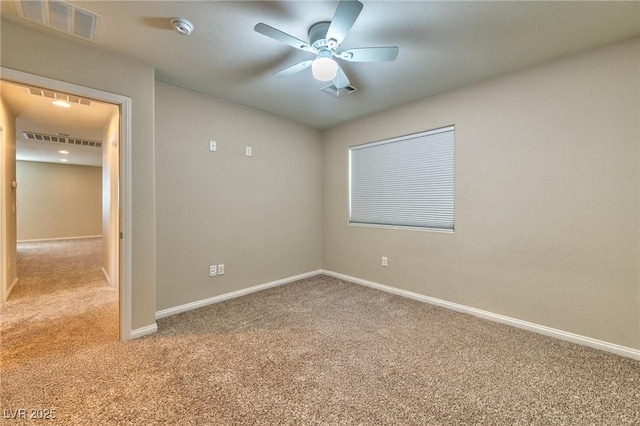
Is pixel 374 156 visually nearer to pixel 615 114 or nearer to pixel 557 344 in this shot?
pixel 615 114

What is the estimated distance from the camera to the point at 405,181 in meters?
3.52

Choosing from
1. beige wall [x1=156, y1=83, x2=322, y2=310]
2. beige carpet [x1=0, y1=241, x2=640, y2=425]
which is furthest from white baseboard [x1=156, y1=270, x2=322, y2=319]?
beige carpet [x1=0, y1=241, x2=640, y2=425]

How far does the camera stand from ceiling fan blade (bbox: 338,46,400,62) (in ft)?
6.04

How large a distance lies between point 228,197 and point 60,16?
6.63 feet

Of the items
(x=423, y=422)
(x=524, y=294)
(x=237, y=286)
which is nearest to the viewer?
(x=423, y=422)

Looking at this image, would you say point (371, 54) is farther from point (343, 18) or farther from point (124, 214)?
point (124, 214)

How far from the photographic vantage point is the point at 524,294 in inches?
100

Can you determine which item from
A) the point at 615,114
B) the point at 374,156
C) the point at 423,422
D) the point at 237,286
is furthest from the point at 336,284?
the point at 615,114

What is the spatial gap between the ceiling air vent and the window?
0.98 metres

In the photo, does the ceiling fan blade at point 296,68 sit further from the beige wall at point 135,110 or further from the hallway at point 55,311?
the hallway at point 55,311

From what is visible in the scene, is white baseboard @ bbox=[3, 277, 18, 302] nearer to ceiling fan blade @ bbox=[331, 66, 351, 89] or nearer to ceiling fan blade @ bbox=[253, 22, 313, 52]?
ceiling fan blade @ bbox=[253, 22, 313, 52]

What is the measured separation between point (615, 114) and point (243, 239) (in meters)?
3.83

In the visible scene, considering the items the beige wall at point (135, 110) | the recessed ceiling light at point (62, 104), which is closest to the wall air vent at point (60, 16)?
the beige wall at point (135, 110)

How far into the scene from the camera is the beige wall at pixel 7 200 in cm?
309
